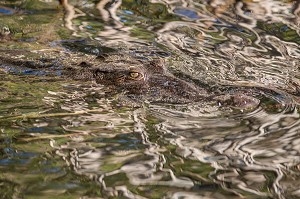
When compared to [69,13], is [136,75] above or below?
above

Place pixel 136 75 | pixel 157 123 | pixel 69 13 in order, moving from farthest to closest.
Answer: pixel 69 13
pixel 136 75
pixel 157 123

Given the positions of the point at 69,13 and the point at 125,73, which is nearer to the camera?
the point at 125,73

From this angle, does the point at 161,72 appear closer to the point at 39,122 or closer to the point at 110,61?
the point at 110,61

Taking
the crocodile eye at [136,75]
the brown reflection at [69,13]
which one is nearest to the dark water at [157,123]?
the brown reflection at [69,13]

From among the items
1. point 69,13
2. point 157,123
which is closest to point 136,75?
point 157,123

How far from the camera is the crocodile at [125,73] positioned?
5.23 meters

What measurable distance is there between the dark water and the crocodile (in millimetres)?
107

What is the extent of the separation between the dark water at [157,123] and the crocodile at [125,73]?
0.11 meters

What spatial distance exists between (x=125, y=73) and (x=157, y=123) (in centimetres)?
100

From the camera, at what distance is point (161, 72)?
18.7ft

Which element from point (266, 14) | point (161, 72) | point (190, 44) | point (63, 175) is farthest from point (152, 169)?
point (266, 14)

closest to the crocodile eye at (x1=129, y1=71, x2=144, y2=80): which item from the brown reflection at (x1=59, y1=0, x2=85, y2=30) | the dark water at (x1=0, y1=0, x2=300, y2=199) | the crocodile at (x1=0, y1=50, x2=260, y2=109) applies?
the crocodile at (x1=0, y1=50, x2=260, y2=109)

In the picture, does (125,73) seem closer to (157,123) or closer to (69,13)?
(157,123)

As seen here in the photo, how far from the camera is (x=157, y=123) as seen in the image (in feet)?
15.8
